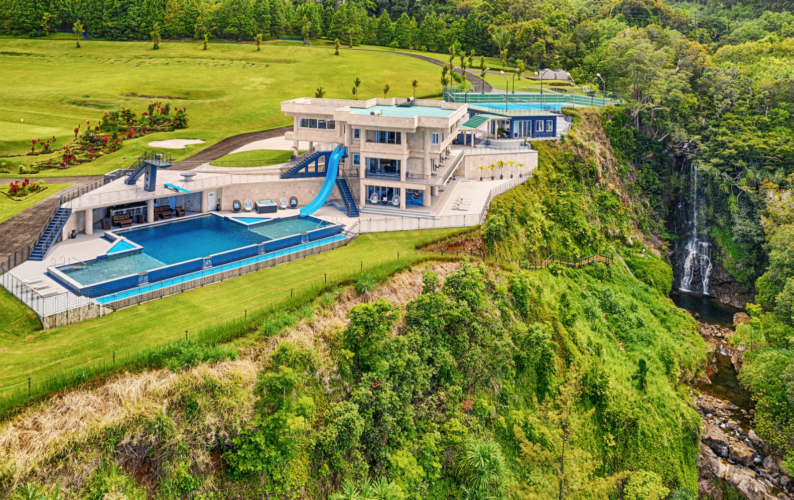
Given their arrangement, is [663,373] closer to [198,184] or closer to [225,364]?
[225,364]

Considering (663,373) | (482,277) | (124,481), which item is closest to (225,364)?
(124,481)

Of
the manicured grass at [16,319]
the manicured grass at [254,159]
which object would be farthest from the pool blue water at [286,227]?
the manicured grass at [16,319]

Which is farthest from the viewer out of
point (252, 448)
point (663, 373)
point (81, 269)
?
point (663, 373)

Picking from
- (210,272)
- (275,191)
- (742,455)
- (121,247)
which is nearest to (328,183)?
(275,191)

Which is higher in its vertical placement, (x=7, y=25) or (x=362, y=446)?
(x=7, y=25)

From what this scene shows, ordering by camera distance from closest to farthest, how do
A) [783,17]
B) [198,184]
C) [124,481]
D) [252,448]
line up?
[124,481] < [252,448] < [198,184] < [783,17]

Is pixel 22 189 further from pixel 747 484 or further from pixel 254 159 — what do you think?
pixel 747 484

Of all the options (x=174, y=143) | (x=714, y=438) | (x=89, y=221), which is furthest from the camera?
(x=174, y=143)

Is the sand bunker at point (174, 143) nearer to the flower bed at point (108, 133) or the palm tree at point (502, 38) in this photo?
the flower bed at point (108, 133)
